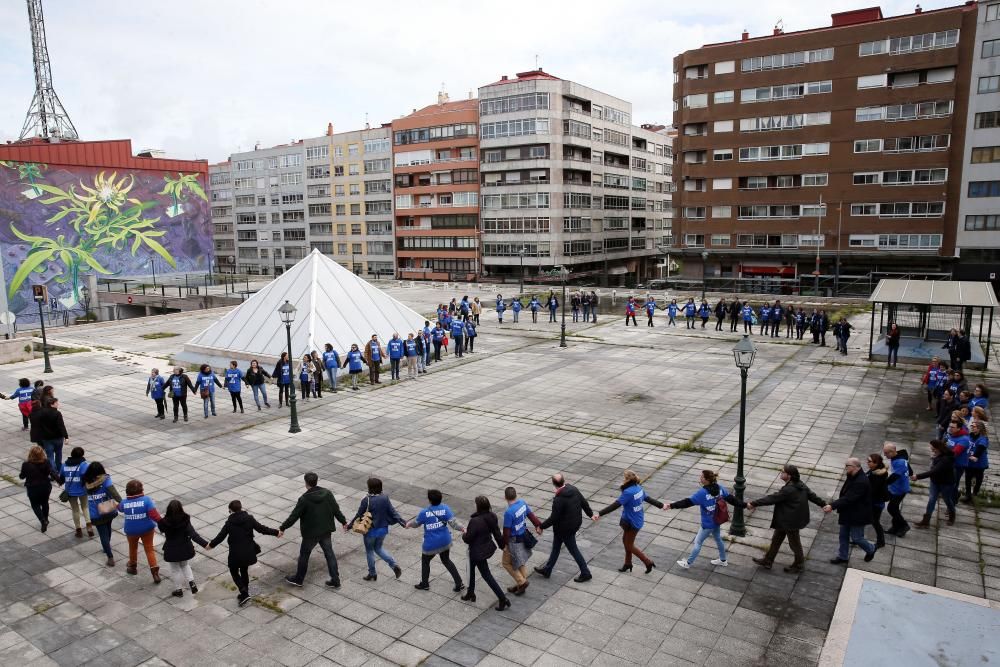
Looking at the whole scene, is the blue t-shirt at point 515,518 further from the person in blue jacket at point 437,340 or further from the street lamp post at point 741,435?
the person in blue jacket at point 437,340

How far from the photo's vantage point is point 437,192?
77.0 metres

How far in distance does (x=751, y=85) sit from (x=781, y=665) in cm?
5815

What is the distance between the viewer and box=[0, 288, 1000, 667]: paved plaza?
27.8 feet

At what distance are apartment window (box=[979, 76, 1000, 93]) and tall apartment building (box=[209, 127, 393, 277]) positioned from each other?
58.6m

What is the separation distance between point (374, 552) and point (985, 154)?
186 feet

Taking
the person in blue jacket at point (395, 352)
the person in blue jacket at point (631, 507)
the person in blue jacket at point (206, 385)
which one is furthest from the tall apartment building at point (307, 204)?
the person in blue jacket at point (631, 507)

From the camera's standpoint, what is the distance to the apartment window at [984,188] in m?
48.8

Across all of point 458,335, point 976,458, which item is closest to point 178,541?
point 976,458

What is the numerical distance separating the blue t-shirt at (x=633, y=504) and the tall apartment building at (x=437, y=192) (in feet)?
212

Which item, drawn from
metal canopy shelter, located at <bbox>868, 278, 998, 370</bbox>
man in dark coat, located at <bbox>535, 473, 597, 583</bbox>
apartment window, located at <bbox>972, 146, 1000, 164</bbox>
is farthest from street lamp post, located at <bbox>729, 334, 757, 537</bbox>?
apartment window, located at <bbox>972, 146, 1000, 164</bbox>

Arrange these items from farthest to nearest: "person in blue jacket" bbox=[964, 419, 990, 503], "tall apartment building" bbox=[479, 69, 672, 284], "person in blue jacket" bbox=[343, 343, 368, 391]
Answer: "tall apartment building" bbox=[479, 69, 672, 284] → "person in blue jacket" bbox=[343, 343, 368, 391] → "person in blue jacket" bbox=[964, 419, 990, 503]

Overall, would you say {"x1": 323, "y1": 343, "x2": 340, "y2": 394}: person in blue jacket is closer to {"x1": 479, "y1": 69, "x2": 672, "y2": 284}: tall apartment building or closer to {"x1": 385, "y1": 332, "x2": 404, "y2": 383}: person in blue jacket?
{"x1": 385, "y1": 332, "x2": 404, "y2": 383}: person in blue jacket

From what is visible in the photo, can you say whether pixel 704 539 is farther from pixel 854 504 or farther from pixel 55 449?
pixel 55 449

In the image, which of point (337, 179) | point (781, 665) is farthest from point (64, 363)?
point (337, 179)
